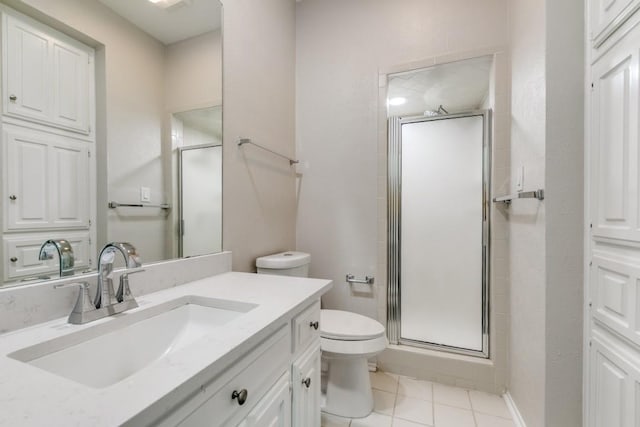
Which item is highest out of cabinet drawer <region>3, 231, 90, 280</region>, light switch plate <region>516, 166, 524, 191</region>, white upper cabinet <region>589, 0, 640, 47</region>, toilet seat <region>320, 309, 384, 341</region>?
white upper cabinet <region>589, 0, 640, 47</region>

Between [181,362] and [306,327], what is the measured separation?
0.56 metres

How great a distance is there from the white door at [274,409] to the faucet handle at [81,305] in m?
0.49

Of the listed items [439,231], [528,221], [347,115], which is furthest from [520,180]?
[347,115]

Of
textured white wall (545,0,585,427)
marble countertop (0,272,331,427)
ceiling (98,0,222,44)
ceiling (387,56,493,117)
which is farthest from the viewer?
ceiling (387,56,493,117)

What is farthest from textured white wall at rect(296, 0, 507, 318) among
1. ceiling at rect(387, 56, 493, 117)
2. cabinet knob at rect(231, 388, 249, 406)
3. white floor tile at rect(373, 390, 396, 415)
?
cabinet knob at rect(231, 388, 249, 406)

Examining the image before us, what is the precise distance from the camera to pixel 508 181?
1.67 meters

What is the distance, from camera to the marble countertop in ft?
1.28

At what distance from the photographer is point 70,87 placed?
32.5 inches

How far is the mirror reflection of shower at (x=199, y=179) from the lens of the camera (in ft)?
3.96

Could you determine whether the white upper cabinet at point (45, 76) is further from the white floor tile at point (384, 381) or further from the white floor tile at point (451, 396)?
the white floor tile at point (451, 396)

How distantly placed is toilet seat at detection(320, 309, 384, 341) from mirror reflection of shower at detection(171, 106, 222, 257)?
0.72 metres

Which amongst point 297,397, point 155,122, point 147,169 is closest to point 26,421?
point 297,397

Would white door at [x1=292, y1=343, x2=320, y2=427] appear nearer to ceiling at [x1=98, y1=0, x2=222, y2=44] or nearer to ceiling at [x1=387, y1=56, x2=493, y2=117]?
ceiling at [x1=98, y1=0, x2=222, y2=44]

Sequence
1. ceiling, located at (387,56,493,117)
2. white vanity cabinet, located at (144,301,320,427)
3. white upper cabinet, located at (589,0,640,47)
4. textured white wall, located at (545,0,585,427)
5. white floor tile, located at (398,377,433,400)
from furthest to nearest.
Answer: ceiling, located at (387,56,493,117), white floor tile, located at (398,377,433,400), textured white wall, located at (545,0,585,427), white upper cabinet, located at (589,0,640,47), white vanity cabinet, located at (144,301,320,427)
